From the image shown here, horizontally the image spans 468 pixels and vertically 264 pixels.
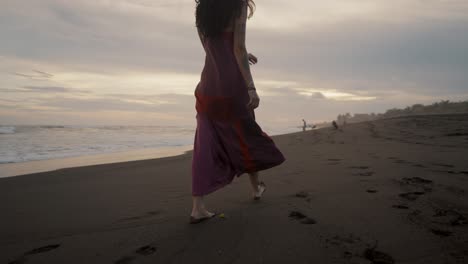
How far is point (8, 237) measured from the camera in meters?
2.28

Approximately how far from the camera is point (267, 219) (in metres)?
2.26

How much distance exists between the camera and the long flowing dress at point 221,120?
7.90ft

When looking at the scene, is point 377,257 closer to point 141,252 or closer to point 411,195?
point 411,195

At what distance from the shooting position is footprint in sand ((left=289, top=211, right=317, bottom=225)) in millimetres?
2130

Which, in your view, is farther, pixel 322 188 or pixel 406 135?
pixel 406 135

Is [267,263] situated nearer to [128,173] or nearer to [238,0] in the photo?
[238,0]

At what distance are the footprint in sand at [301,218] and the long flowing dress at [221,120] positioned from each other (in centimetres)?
49

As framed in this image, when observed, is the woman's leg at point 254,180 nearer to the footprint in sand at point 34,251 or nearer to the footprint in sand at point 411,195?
the footprint in sand at point 411,195

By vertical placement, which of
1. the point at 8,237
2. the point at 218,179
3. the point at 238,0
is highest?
the point at 238,0

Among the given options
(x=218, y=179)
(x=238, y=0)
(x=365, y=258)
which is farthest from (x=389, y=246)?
(x=238, y=0)

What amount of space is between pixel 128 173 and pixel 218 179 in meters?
3.15

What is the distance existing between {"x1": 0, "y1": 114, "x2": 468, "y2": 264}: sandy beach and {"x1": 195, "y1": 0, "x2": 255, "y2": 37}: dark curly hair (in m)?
1.55

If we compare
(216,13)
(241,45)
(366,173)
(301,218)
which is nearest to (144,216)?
(301,218)

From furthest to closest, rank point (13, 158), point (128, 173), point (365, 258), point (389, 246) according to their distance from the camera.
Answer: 1. point (13, 158)
2. point (128, 173)
3. point (389, 246)
4. point (365, 258)
